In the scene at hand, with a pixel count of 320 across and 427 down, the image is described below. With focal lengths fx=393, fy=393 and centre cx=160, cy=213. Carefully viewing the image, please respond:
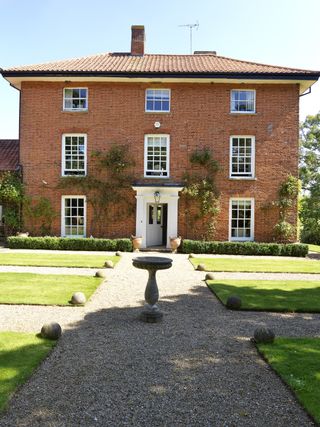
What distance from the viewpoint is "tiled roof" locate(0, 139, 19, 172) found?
21.3 meters

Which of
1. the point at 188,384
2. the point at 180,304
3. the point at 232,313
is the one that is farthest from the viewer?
the point at 180,304

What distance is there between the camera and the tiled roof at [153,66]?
784 inches

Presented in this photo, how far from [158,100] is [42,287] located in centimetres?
1370

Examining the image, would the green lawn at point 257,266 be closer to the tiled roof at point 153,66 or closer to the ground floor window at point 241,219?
the ground floor window at point 241,219

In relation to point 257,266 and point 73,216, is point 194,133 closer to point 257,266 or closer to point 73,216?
point 73,216

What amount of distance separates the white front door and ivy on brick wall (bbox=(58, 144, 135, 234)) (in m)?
1.09

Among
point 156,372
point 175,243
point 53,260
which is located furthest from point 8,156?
point 156,372

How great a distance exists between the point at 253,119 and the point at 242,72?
2409 millimetres

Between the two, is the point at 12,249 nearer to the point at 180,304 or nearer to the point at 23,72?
the point at 23,72

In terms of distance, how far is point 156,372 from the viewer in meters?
4.83

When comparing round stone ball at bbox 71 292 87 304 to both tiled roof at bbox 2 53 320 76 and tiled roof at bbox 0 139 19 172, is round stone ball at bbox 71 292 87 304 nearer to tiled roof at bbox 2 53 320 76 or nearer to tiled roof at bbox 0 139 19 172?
tiled roof at bbox 2 53 320 76

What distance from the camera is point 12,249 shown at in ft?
60.0

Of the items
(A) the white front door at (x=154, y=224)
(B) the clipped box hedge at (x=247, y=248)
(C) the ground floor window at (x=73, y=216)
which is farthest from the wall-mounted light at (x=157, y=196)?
(C) the ground floor window at (x=73, y=216)

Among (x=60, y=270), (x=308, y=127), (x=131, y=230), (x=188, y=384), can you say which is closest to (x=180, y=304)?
(x=188, y=384)
